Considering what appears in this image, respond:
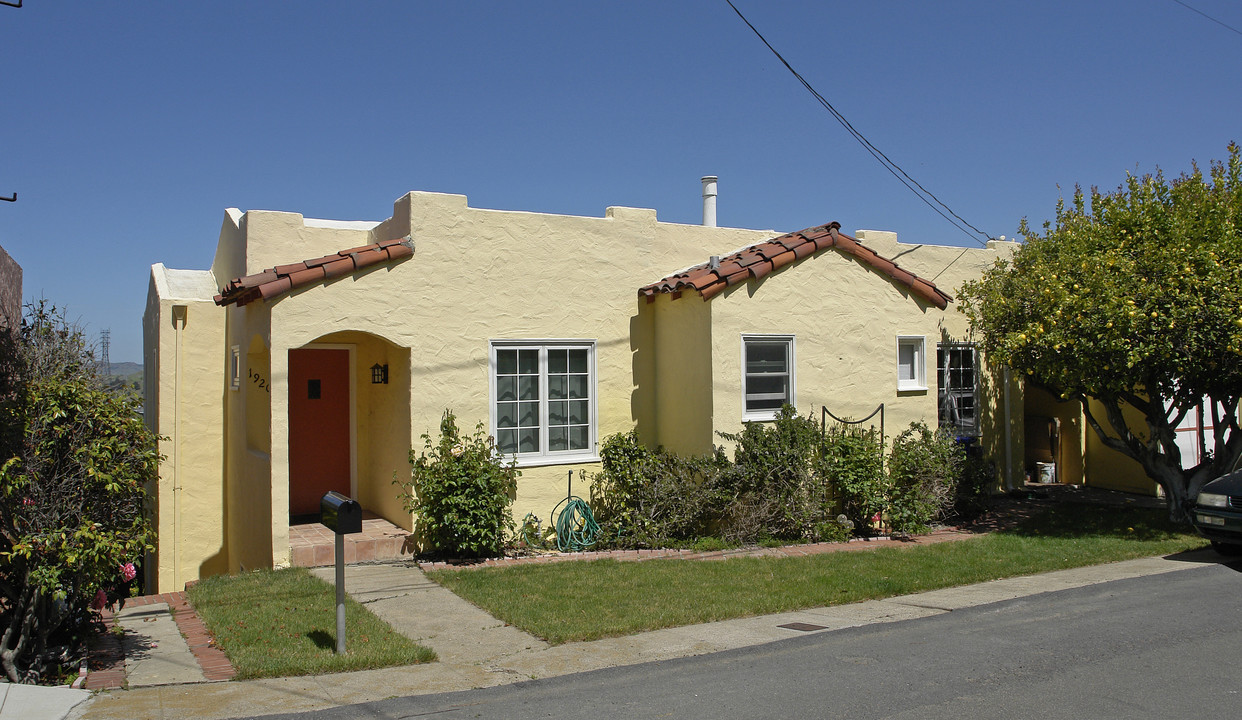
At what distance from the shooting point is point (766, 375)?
12023mm

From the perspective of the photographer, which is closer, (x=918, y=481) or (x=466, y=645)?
(x=466, y=645)

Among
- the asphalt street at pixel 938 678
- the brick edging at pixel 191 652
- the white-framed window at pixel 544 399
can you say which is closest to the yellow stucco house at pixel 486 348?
the white-framed window at pixel 544 399

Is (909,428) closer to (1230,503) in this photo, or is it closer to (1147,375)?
(1147,375)

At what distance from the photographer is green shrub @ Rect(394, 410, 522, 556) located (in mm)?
10453

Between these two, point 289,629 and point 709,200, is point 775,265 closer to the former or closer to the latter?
point 709,200

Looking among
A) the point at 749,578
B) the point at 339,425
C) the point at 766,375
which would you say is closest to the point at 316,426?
the point at 339,425

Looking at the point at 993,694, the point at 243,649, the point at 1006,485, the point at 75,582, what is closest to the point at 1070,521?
the point at 1006,485

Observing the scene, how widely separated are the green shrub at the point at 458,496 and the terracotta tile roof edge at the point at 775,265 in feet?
10.9

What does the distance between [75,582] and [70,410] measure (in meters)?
1.23

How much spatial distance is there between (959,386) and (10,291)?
13.2 meters

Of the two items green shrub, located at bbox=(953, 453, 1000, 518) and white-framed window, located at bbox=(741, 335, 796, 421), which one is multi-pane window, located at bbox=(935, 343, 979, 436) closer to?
green shrub, located at bbox=(953, 453, 1000, 518)

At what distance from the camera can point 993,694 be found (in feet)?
19.2

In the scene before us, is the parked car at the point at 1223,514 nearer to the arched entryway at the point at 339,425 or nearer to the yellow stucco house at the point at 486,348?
the yellow stucco house at the point at 486,348

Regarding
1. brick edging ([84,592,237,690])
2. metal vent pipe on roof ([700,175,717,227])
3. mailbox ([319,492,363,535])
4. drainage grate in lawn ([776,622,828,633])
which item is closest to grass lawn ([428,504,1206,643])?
drainage grate in lawn ([776,622,828,633])
